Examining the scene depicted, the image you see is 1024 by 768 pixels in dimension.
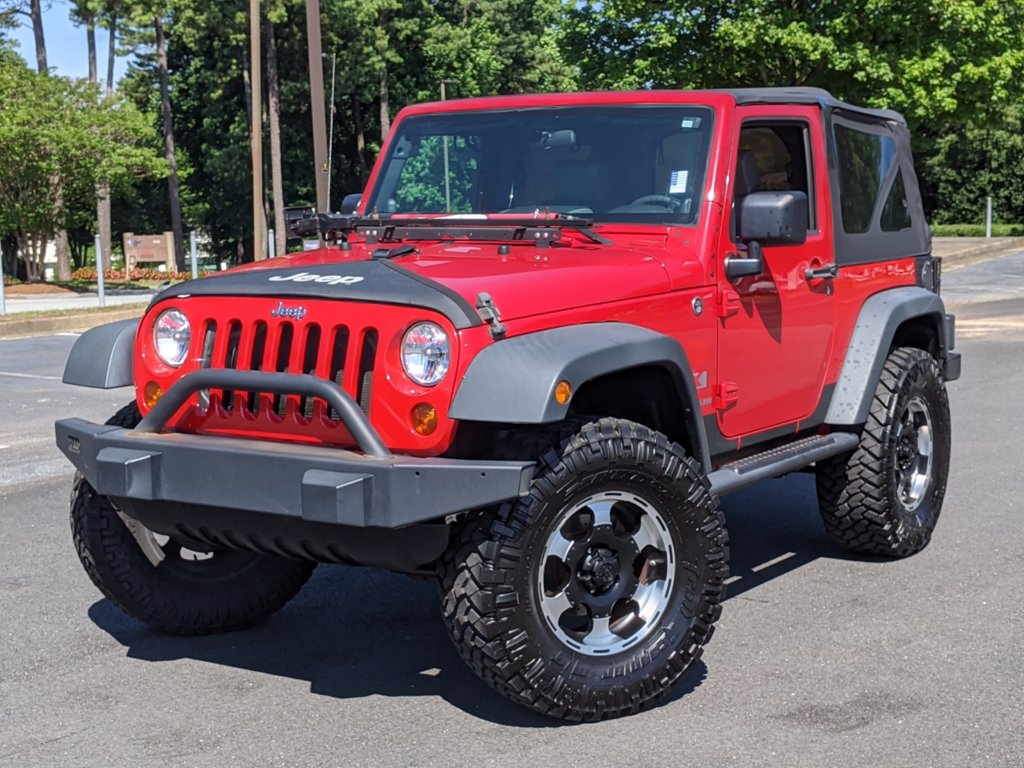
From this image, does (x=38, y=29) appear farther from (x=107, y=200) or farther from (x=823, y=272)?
(x=823, y=272)

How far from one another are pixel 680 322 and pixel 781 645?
124 centimetres

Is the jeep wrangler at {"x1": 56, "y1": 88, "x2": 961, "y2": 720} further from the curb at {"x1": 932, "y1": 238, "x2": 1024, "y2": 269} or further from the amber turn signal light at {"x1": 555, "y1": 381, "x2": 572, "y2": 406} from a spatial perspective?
the curb at {"x1": 932, "y1": 238, "x2": 1024, "y2": 269}

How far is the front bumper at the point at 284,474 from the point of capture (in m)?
3.93

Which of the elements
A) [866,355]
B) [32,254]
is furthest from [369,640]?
[32,254]

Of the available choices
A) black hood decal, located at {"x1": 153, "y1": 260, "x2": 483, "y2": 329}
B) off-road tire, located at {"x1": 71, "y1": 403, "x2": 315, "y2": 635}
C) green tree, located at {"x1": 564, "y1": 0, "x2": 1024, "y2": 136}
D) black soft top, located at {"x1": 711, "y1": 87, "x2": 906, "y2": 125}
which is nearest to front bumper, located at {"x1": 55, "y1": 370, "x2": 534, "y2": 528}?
black hood decal, located at {"x1": 153, "y1": 260, "x2": 483, "y2": 329}

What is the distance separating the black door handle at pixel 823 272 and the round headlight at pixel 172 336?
2.50 metres

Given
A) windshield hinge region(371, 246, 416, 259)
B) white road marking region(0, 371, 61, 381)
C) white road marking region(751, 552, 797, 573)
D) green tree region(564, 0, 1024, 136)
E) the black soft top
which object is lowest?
white road marking region(751, 552, 797, 573)

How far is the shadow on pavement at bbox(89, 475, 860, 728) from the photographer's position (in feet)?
15.3

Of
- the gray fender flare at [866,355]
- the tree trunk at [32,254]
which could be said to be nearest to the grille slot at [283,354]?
the gray fender flare at [866,355]

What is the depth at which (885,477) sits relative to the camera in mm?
6066

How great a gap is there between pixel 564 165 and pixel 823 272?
3.83 feet

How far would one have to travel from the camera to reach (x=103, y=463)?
436 cm

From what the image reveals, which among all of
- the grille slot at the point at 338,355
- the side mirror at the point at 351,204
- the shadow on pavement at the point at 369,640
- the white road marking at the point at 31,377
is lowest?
the shadow on pavement at the point at 369,640

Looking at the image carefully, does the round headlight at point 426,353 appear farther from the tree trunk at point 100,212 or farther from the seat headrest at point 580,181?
the tree trunk at point 100,212
